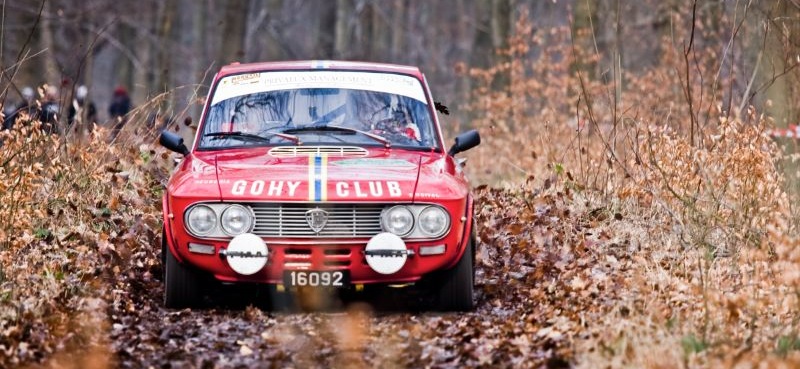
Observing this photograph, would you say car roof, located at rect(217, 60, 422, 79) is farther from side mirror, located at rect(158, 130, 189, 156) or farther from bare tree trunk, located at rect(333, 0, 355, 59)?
bare tree trunk, located at rect(333, 0, 355, 59)

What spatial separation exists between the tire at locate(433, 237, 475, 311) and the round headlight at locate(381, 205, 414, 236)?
44 cm

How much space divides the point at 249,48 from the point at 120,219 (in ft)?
104

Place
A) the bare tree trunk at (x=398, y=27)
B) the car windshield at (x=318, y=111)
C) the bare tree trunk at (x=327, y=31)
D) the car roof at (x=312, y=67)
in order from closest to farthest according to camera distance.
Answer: the car windshield at (x=318, y=111), the car roof at (x=312, y=67), the bare tree trunk at (x=327, y=31), the bare tree trunk at (x=398, y=27)

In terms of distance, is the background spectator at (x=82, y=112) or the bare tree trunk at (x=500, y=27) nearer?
the background spectator at (x=82, y=112)

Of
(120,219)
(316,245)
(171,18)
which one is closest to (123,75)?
(171,18)

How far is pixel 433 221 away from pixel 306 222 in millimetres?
773

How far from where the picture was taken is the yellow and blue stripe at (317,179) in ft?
23.9

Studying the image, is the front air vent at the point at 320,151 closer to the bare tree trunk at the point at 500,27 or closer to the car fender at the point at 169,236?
the car fender at the point at 169,236

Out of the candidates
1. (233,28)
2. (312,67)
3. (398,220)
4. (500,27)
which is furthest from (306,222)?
(500,27)

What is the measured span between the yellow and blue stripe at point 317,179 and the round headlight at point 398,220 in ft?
1.29

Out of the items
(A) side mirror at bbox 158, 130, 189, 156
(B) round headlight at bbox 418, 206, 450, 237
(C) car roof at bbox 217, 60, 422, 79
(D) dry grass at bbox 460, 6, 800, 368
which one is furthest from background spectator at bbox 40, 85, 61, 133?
(D) dry grass at bbox 460, 6, 800, 368

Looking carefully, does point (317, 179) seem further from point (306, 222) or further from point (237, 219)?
point (237, 219)

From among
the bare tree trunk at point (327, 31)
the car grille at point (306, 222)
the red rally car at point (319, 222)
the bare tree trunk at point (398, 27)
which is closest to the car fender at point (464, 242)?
the red rally car at point (319, 222)

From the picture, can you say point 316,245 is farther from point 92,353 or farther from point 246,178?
point 92,353
